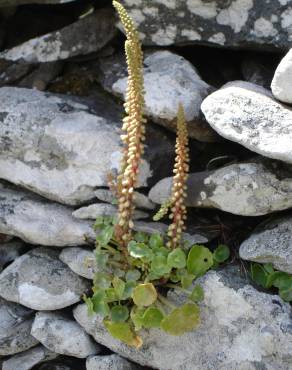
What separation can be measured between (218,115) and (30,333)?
1.47m

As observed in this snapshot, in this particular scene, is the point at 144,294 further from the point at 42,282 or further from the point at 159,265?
the point at 42,282

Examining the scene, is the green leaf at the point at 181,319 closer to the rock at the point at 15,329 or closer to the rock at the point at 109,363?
the rock at the point at 109,363

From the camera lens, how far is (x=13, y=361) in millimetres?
3219

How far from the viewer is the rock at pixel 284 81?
2.38m

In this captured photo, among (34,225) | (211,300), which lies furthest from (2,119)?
(211,300)

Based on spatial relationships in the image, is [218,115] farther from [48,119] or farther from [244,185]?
[48,119]

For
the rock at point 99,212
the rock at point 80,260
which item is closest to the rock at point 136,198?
the rock at point 99,212

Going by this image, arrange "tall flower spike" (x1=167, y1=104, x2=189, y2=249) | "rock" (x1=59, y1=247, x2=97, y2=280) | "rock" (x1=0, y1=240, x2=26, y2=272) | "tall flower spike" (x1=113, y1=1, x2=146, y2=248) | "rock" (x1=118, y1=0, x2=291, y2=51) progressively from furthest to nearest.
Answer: "rock" (x1=0, y1=240, x2=26, y2=272) → "rock" (x1=59, y1=247, x2=97, y2=280) → "rock" (x1=118, y1=0, x2=291, y2=51) → "tall flower spike" (x1=167, y1=104, x2=189, y2=249) → "tall flower spike" (x1=113, y1=1, x2=146, y2=248)

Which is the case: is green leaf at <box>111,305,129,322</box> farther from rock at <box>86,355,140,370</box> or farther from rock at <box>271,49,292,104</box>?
rock at <box>271,49,292,104</box>

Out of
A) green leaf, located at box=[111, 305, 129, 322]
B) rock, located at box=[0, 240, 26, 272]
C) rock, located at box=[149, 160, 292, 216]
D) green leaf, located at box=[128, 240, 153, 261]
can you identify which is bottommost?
rock, located at box=[0, 240, 26, 272]

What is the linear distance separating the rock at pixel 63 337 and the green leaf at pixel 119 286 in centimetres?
49

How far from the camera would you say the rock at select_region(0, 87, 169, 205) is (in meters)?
2.87

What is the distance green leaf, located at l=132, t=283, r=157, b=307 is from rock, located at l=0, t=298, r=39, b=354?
84 centimetres

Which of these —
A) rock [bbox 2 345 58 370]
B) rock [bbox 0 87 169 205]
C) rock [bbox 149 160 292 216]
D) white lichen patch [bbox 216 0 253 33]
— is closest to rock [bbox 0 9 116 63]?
rock [bbox 0 87 169 205]
